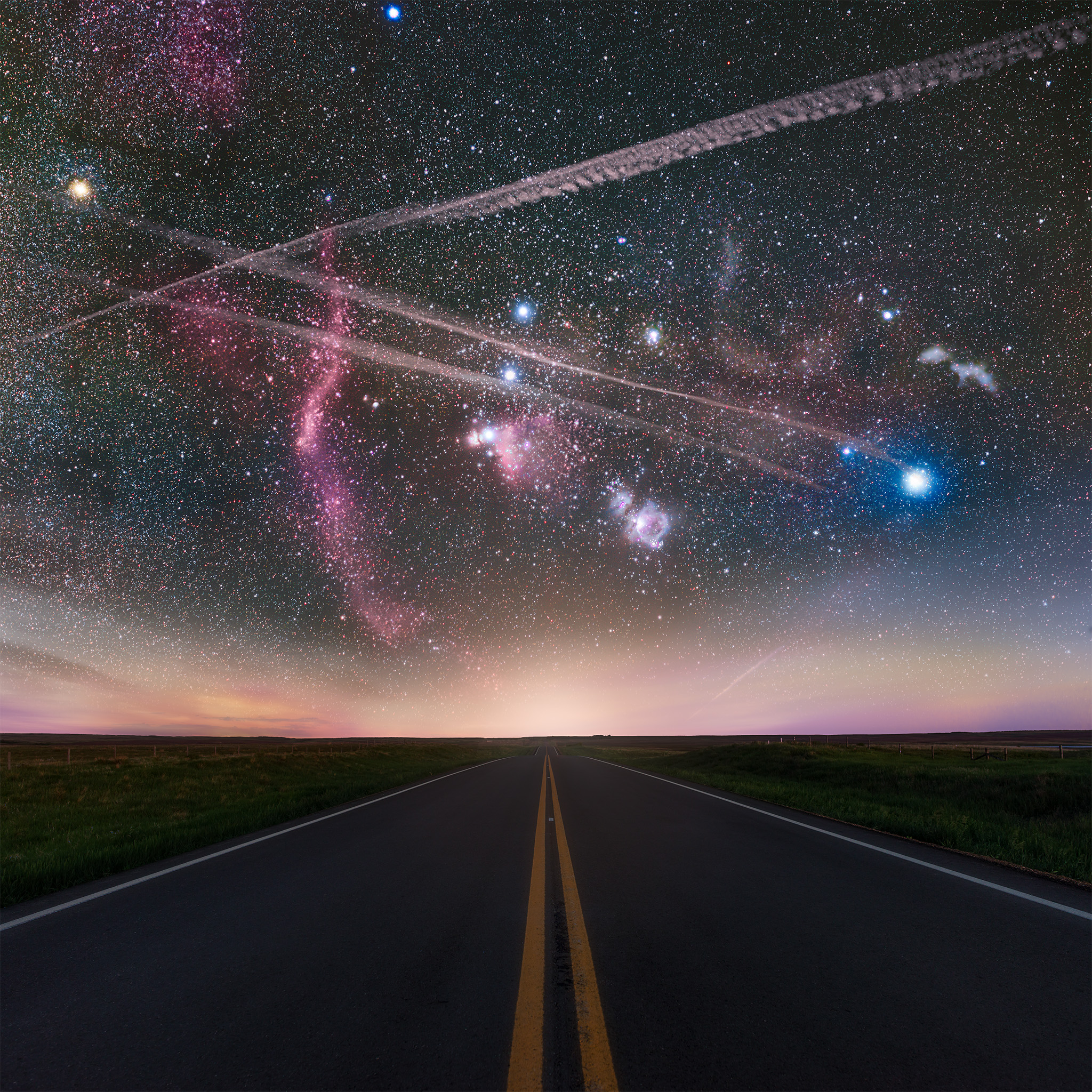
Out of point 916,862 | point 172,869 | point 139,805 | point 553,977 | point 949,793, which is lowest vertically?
point 949,793

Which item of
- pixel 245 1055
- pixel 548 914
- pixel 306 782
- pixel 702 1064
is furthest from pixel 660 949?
pixel 306 782

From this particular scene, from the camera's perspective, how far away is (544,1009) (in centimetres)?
340

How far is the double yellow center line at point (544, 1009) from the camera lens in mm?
2736

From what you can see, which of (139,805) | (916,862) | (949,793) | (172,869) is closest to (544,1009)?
(172,869)

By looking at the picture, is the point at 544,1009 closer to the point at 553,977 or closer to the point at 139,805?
the point at 553,977

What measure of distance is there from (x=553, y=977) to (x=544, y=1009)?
524 mm

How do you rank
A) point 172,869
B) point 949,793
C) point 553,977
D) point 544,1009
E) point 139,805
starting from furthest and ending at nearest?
point 949,793, point 139,805, point 172,869, point 553,977, point 544,1009

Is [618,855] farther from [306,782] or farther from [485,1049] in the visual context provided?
[306,782]

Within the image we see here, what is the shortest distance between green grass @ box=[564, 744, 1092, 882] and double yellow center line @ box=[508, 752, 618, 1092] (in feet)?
19.5

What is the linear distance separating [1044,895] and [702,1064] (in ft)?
16.7

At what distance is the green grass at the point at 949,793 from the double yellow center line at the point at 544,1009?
19.5ft

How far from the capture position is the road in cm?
285

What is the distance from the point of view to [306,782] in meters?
22.7

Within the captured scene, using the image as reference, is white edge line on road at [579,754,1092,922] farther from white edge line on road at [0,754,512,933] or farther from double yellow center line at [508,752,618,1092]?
white edge line on road at [0,754,512,933]
